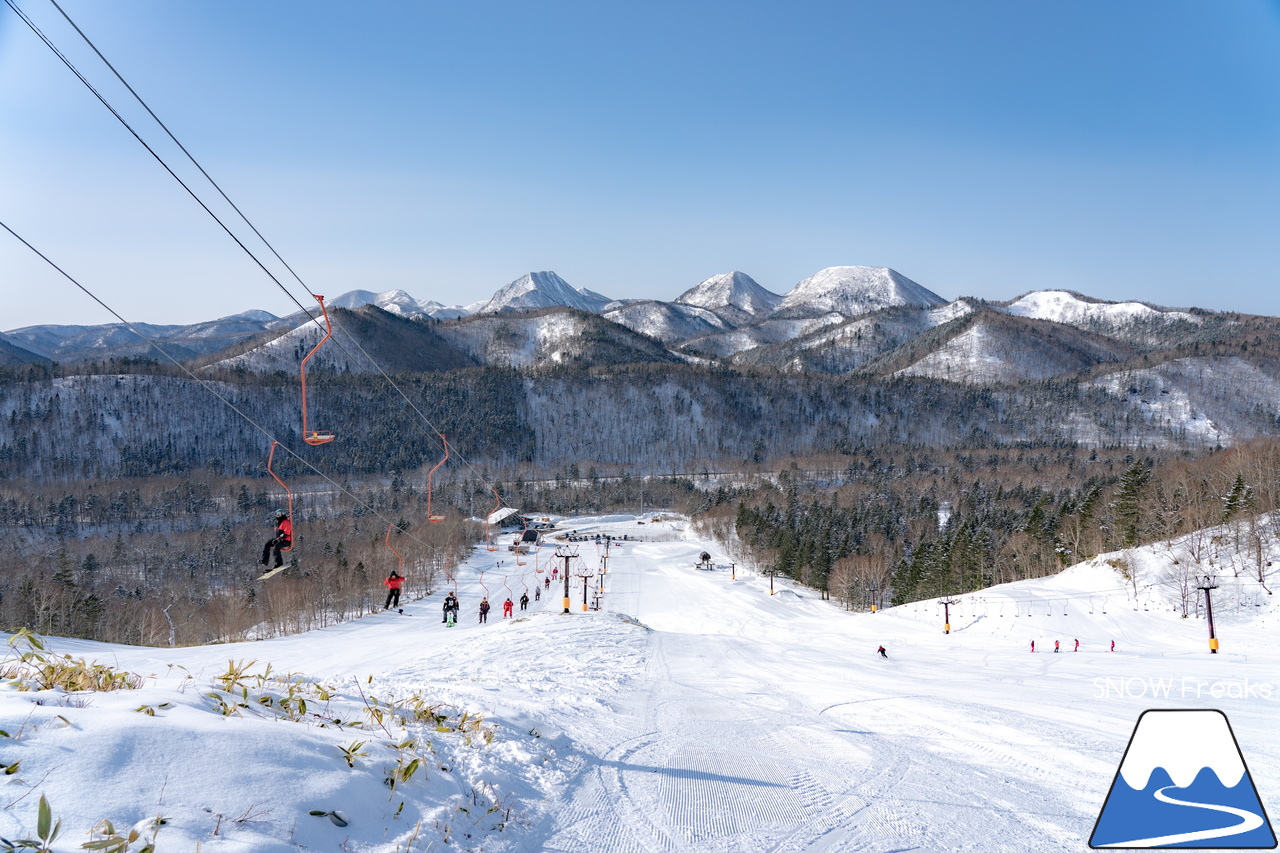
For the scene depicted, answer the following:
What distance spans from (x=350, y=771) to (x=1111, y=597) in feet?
171

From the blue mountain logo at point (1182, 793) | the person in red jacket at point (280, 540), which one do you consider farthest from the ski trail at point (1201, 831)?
the person in red jacket at point (280, 540)

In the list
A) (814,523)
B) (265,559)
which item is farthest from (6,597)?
(814,523)

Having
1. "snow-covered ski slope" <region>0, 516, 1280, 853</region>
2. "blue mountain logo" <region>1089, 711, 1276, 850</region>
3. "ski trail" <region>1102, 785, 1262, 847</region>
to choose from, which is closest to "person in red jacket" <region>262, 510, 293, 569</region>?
"snow-covered ski slope" <region>0, 516, 1280, 853</region>

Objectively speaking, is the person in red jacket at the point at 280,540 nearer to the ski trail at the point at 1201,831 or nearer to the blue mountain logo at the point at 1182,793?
the blue mountain logo at the point at 1182,793

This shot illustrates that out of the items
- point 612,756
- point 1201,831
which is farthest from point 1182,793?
point 612,756

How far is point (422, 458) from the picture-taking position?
193750 mm

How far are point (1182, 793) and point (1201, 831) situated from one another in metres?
0.25

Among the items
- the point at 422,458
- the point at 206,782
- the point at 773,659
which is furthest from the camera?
the point at 422,458

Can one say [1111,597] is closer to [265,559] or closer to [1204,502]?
[1204,502]

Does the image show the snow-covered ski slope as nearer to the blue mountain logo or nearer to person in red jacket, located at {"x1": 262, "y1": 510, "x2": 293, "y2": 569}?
the blue mountain logo

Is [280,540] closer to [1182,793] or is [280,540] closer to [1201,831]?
[1182,793]

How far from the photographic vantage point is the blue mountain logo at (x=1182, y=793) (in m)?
4.86

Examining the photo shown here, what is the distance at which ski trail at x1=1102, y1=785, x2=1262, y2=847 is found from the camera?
483cm

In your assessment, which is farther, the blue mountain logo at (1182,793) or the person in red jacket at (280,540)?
the person in red jacket at (280,540)
